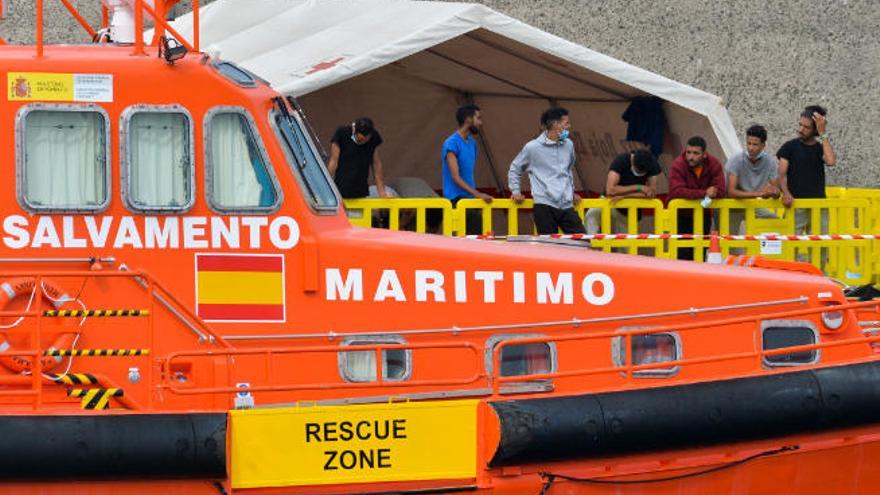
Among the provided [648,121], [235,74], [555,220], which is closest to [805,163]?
[648,121]

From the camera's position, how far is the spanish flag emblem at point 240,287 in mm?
7629

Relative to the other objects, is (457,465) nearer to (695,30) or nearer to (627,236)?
(627,236)

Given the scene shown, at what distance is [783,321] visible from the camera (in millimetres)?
8000

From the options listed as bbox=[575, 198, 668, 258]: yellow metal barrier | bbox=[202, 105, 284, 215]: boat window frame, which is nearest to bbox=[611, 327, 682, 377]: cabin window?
bbox=[202, 105, 284, 215]: boat window frame

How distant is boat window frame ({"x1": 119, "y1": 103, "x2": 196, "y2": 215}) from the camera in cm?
754

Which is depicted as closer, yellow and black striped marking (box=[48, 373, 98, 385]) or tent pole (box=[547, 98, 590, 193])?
yellow and black striped marking (box=[48, 373, 98, 385])

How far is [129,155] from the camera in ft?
24.8

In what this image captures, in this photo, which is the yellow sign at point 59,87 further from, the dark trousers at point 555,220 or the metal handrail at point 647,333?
the dark trousers at point 555,220

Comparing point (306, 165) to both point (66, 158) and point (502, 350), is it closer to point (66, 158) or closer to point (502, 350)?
point (66, 158)

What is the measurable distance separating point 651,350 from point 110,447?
2.57 m

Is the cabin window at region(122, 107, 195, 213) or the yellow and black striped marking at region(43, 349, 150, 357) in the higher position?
the cabin window at region(122, 107, 195, 213)

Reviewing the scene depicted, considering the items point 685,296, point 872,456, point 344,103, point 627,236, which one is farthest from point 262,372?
point 344,103

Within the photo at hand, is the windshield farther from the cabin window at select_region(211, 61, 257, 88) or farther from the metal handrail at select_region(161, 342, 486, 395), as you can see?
the metal handrail at select_region(161, 342, 486, 395)

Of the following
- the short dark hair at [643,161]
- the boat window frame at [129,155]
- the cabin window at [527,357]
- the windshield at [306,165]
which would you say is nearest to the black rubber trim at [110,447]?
the boat window frame at [129,155]
